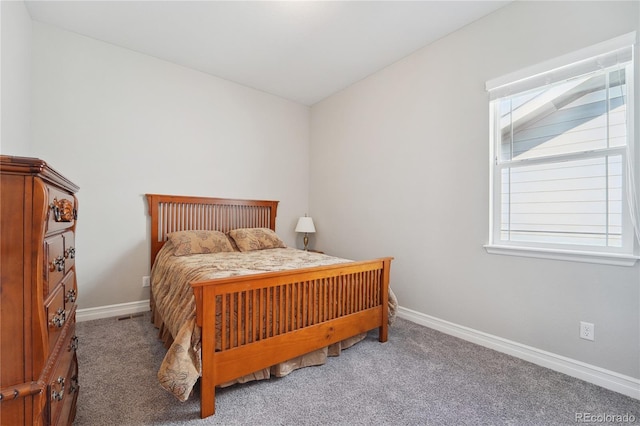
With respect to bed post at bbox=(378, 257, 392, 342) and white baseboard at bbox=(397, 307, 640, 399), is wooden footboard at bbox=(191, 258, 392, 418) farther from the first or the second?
white baseboard at bbox=(397, 307, 640, 399)

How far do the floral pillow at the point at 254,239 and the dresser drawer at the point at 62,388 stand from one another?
1902 mm

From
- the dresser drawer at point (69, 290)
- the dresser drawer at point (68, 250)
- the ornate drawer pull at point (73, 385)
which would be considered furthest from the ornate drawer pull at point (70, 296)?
the ornate drawer pull at point (73, 385)

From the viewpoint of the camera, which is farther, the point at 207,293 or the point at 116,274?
the point at 116,274

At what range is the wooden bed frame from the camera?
1528 mm

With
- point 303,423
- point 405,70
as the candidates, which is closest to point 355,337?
point 303,423

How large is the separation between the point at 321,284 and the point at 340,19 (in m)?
2.25

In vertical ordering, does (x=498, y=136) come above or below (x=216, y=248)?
above

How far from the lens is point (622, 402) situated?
1.64 metres

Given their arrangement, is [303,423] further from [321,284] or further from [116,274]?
[116,274]

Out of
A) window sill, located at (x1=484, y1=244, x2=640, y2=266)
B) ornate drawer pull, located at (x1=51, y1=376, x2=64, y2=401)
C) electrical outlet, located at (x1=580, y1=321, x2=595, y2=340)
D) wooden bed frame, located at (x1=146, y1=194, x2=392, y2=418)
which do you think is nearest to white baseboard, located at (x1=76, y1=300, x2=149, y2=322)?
wooden bed frame, located at (x1=146, y1=194, x2=392, y2=418)

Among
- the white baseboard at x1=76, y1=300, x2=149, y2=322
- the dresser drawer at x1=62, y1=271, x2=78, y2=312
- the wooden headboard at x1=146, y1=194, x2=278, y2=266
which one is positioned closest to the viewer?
the dresser drawer at x1=62, y1=271, x2=78, y2=312

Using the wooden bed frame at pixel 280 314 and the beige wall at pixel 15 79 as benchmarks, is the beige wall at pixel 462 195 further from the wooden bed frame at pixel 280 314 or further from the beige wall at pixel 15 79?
the beige wall at pixel 15 79

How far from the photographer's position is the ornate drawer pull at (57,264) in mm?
917

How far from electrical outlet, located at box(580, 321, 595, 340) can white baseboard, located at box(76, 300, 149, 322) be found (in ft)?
12.5
